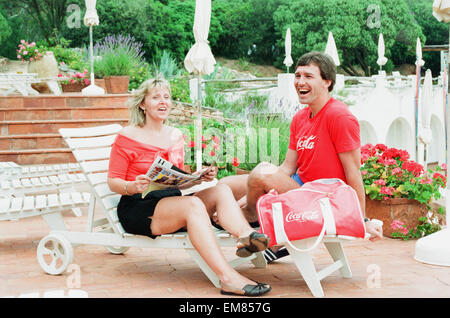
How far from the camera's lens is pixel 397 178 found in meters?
4.61

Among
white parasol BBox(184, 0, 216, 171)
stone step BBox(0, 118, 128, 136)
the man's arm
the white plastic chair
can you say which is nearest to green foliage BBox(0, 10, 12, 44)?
stone step BBox(0, 118, 128, 136)

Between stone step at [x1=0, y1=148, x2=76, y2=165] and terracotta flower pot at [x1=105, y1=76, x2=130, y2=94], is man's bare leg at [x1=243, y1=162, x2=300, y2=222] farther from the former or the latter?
terracotta flower pot at [x1=105, y1=76, x2=130, y2=94]

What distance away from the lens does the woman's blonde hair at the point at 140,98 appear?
3.27 meters

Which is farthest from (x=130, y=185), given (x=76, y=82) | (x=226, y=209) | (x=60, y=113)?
(x=76, y=82)

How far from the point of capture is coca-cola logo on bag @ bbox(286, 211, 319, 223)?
2709 mm

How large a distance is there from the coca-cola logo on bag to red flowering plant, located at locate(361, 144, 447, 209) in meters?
1.98

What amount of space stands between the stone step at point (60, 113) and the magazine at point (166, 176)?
5791 mm

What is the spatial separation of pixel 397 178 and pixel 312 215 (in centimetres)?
215

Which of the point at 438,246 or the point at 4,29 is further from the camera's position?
the point at 4,29

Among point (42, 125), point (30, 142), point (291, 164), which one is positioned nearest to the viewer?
point (291, 164)

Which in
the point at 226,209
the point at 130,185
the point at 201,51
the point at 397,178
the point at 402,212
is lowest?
the point at 402,212

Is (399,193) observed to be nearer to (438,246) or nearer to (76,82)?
(438,246)

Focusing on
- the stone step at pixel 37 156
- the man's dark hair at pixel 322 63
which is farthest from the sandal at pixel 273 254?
the stone step at pixel 37 156

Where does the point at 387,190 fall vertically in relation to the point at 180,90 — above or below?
below
